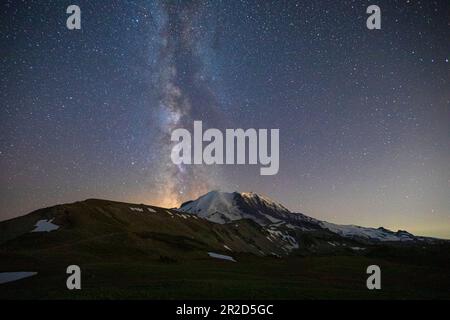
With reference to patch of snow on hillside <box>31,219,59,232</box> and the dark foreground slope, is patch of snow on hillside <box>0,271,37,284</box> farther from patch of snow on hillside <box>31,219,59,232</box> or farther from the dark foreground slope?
patch of snow on hillside <box>31,219,59,232</box>

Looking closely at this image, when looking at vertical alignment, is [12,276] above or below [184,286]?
below

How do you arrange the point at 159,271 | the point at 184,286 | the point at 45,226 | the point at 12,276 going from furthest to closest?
1. the point at 45,226
2. the point at 159,271
3. the point at 12,276
4. the point at 184,286

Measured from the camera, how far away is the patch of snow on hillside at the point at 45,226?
9219cm

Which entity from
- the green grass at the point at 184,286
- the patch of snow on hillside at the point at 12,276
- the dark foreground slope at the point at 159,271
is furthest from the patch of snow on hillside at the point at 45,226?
the patch of snow on hillside at the point at 12,276

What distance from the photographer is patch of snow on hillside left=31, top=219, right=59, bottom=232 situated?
92.2m

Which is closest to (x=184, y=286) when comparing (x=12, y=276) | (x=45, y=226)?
(x=12, y=276)

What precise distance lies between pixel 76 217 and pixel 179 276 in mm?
76166

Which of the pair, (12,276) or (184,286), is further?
(12,276)

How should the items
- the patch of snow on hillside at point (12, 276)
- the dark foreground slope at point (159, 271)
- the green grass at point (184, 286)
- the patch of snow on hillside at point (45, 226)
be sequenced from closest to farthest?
the green grass at point (184, 286)
the dark foreground slope at point (159, 271)
the patch of snow on hillside at point (12, 276)
the patch of snow on hillside at point (45, 226)

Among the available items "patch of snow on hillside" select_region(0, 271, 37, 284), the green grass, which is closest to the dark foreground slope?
the green grass

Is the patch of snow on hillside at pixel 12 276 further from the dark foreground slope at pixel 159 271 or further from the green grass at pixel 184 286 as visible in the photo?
the green grass at pixel 184 286

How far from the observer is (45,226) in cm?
9525

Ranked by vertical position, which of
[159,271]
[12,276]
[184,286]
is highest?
[184,286]

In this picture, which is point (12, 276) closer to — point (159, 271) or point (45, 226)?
point (159, 271)
